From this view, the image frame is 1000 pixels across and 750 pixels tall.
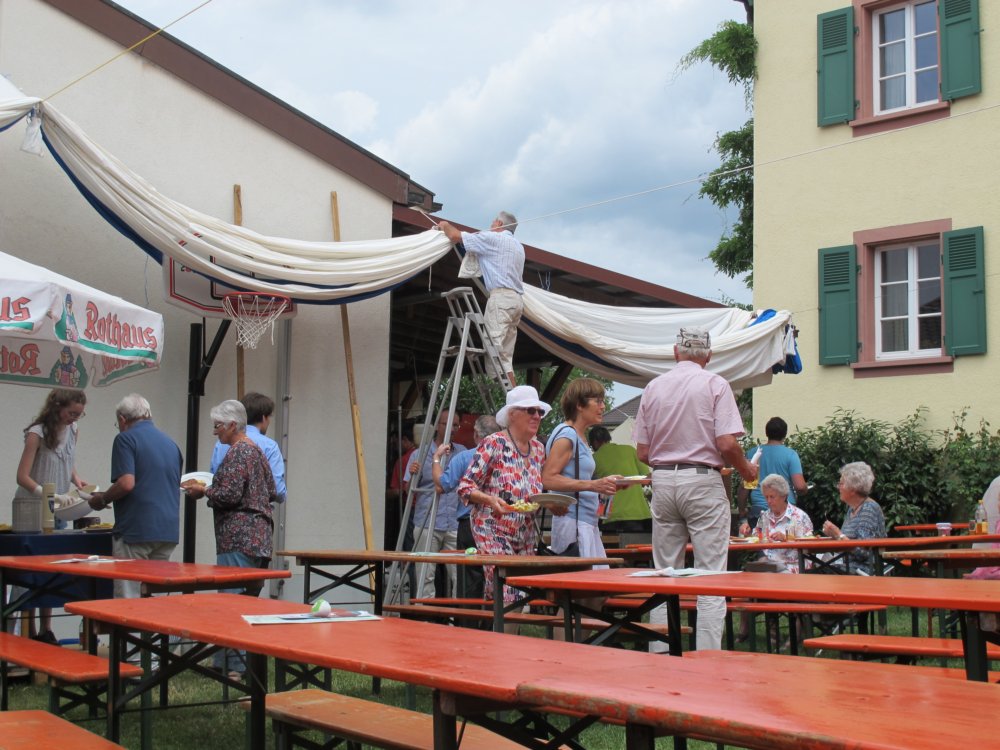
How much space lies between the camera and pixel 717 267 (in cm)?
2455

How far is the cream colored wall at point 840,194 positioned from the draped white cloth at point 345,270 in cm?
277

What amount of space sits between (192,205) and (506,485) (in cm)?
399

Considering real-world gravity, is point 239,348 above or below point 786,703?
above

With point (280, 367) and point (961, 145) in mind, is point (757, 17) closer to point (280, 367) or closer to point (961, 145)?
point (961, 145)

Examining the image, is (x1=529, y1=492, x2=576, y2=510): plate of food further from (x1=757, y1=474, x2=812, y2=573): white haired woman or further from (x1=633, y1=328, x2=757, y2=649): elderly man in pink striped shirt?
(x1=757, y1=474, x2=812, y2=573): white haired woman

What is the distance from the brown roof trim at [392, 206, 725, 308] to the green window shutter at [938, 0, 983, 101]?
3.64 m

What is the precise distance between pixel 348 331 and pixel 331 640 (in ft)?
22.1

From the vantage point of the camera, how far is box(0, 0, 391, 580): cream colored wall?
26.6ft

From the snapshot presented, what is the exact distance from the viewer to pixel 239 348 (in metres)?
9.09

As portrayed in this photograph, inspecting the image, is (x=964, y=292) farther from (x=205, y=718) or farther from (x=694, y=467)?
(x=205, y=718)

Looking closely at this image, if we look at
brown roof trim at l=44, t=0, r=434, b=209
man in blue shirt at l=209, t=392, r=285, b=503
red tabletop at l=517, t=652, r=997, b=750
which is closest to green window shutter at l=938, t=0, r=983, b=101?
brown roof trim at l=44, t=0, r=434, b=209

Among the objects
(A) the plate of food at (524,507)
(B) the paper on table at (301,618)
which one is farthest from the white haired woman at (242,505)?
(B) the paper on table at (301,618)

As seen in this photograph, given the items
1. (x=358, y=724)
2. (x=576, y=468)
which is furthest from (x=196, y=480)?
(x=358, y=724)

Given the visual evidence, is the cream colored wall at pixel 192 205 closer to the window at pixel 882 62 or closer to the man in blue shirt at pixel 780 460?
the man in blue shirt at pixel 780 460
